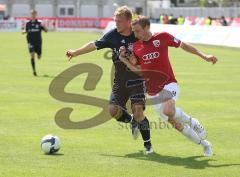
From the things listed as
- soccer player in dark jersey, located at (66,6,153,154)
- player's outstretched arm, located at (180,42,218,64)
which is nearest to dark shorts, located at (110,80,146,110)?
soccer player in dark jersey, located at (66,6,153,154)

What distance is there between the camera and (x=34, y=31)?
24969 mm

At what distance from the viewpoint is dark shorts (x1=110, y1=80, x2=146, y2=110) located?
1029 cm

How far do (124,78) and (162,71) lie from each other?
3.17ft

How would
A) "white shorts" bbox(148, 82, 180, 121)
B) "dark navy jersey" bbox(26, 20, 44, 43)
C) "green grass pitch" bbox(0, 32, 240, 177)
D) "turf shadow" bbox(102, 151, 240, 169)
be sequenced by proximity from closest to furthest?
"green grass pitch" bbox(0, 32, 240, 177)
"turf shadow" bbox(102, 151, 240, 169)
"white shorts" bbox(148, 82, 180, 121)
"dark navy jersey" bbox(26, 20, 44, 43)

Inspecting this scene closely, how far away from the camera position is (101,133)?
38.8ft

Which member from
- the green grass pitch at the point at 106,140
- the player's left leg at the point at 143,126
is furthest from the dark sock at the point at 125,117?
the player's left leg at the point at 143,126

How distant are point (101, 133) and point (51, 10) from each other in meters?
97.6

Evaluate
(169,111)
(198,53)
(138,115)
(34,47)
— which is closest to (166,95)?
(169,111)

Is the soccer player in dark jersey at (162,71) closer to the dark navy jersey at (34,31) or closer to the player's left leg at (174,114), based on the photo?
the player's left leg at (174,114)

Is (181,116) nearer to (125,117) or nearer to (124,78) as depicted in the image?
(124,78)

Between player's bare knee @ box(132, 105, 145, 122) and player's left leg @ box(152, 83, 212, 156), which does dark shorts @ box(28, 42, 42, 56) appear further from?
player's left leg @ box(152, 83, 212, 156)

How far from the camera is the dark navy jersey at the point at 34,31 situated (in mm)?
24750

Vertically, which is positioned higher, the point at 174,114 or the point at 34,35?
the point at 174,114

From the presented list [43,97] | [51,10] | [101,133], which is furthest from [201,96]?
[51,10]
